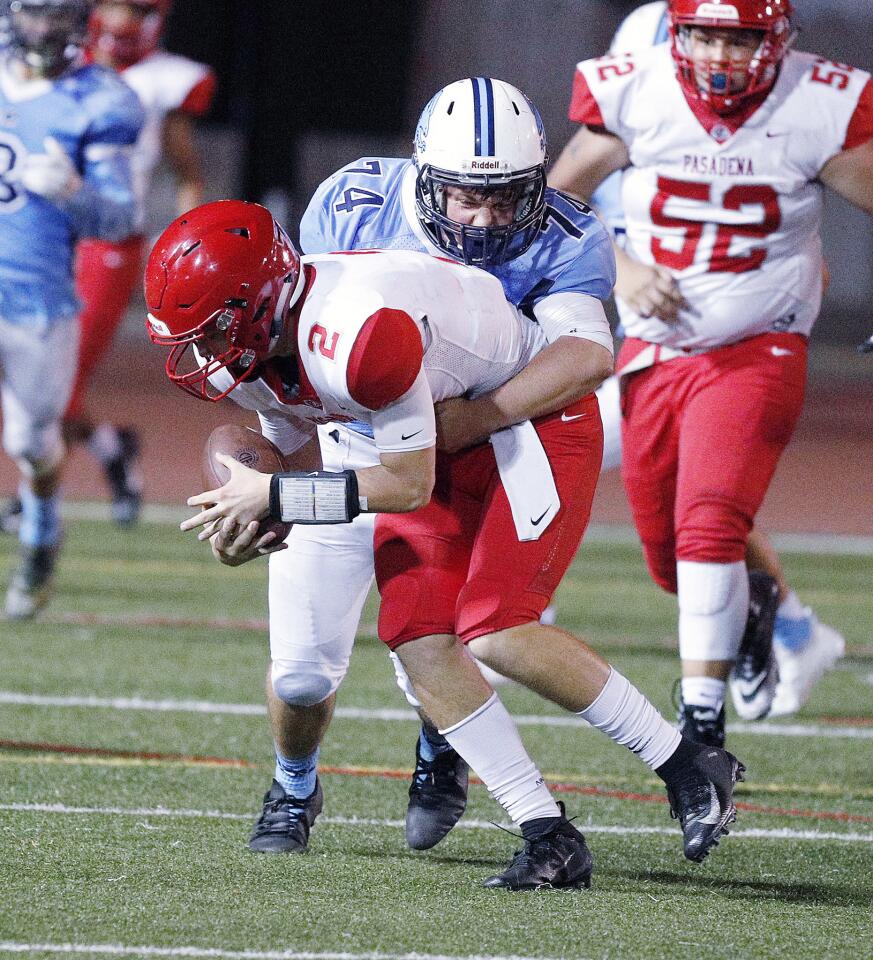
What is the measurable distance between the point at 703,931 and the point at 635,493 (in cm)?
171

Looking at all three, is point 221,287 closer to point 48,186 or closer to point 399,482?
point 399,482

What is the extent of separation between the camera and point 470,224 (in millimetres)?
3434

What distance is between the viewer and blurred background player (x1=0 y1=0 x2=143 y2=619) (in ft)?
19.5

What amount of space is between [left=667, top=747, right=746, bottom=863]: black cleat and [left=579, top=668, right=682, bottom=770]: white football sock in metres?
0.06

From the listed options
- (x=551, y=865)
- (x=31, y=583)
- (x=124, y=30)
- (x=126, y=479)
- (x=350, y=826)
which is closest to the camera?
(x=551, y=865)

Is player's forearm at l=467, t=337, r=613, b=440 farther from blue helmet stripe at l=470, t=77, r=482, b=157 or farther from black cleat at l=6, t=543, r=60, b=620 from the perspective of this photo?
black cleat at l=6, t=543, r=60, b=620

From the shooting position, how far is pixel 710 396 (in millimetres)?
4402

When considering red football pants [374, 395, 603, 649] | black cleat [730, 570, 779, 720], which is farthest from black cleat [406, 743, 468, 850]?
black cleat [730, 570, 779, 720]

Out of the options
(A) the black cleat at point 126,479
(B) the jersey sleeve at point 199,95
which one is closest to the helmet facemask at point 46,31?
(B) the jersey sleeve at point 199,95

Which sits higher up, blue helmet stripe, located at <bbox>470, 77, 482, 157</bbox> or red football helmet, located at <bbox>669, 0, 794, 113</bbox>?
blue helmet stripe, located at <bbox>470, 77, 482, 157</bbox>

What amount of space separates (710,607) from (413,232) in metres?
1.29

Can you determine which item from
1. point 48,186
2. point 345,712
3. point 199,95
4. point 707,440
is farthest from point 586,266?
point 199,95

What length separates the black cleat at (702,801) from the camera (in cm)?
331

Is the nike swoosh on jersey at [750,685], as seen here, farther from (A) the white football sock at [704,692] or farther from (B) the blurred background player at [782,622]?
(A) the white football sock at [704,692]
